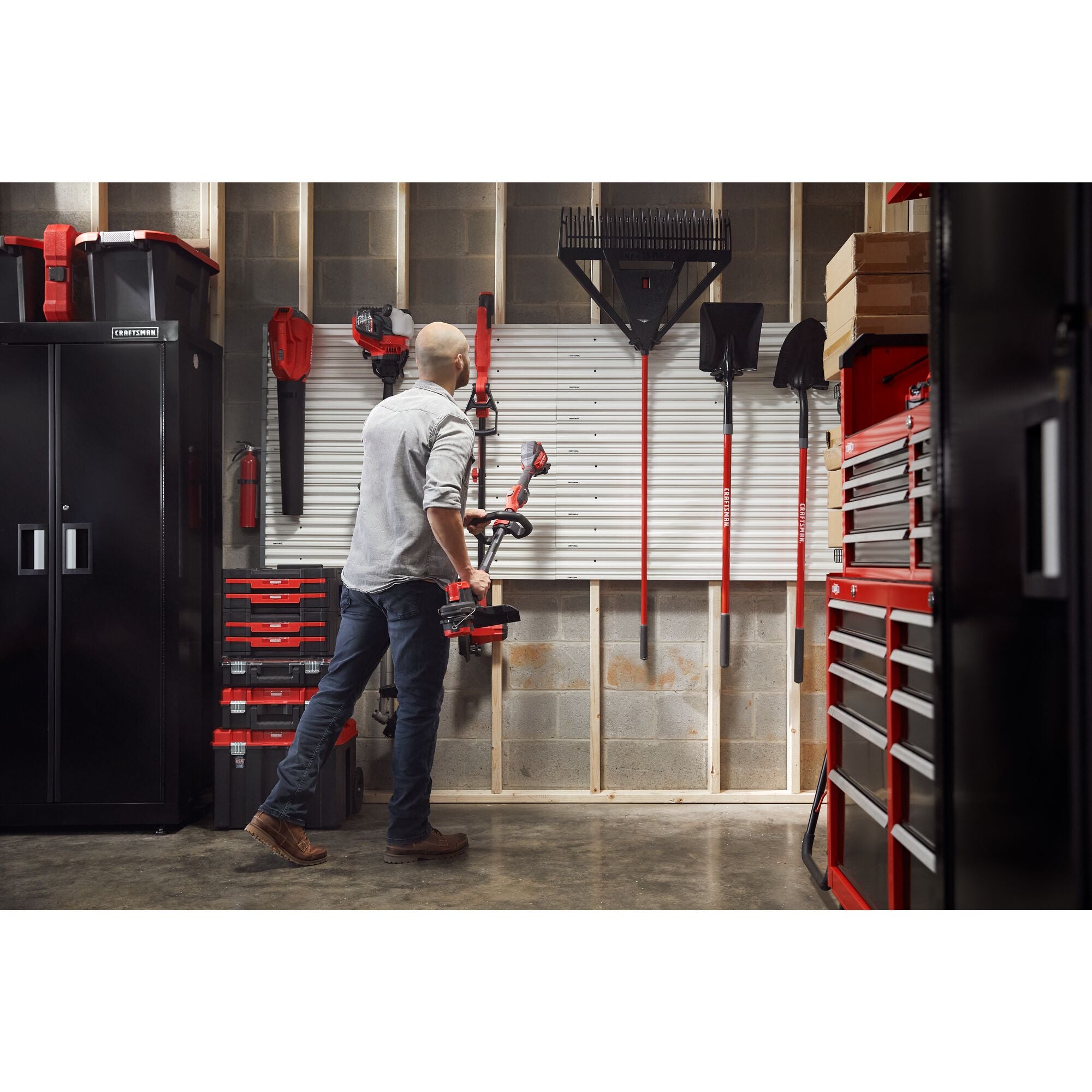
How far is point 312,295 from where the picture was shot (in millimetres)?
3842

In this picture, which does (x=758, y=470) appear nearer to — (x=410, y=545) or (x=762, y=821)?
(x=762, y=821)

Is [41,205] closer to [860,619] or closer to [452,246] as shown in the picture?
[452,246]

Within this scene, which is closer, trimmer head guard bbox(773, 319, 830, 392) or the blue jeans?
the blue jeans

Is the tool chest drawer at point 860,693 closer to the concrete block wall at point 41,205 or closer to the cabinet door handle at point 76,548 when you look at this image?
the cabinet door handle at point 76,548

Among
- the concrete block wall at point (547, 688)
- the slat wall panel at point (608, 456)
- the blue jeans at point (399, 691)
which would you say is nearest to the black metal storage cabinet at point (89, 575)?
the slat wall panel at point (608, 456)

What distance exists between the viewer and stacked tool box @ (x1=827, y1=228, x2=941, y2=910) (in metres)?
1.85

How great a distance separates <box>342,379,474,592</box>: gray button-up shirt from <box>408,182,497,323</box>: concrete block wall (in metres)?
1.12

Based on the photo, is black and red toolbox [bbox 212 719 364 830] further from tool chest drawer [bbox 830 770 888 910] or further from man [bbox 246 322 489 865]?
tool chest drawer [bbox 830 770 888 910]

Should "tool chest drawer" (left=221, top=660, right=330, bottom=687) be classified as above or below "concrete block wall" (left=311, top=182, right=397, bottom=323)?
below

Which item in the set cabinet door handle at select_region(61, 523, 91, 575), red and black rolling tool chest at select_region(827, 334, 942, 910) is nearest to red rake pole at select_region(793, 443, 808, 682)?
red and black rolling tool chest at select_region(827, 334, 942, 910)

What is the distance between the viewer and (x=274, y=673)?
333cm

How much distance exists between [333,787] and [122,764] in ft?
2.59

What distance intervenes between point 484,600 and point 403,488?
2.79ft
